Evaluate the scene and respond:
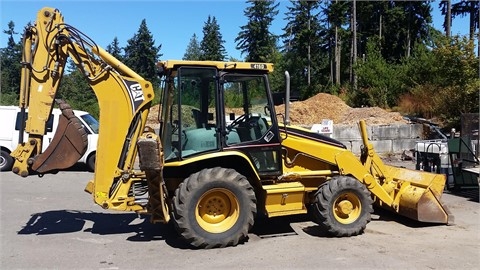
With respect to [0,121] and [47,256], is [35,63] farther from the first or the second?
[0,121]

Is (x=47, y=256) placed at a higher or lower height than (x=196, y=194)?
lower

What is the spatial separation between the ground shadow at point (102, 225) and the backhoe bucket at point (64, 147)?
4.00 feet

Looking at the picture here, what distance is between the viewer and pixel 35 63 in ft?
21.1

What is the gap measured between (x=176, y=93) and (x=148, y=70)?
5938 centimetres

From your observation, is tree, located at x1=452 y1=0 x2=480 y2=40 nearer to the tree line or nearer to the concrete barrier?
the tree line

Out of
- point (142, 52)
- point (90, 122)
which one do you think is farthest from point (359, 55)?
point (90, 122)

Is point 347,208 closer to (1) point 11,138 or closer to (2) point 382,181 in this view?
(2) point 382,181

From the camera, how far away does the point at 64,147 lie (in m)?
6.54

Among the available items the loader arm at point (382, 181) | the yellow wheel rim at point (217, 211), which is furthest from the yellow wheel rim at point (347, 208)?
the yellow wheel rim at point (217, 211)

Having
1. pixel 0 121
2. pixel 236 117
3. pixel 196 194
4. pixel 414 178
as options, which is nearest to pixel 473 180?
pixel 414 178

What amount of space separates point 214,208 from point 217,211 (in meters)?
0.06

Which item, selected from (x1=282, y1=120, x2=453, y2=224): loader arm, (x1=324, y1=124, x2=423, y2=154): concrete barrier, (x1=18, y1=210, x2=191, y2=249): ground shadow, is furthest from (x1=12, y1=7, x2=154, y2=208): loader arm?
(x1=324, y1=124, x2=423, y2=154): concrete barrier

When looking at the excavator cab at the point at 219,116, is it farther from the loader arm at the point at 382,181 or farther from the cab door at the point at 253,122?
the loader arm at the point at 382,181

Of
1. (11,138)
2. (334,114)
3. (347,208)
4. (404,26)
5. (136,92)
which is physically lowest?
(347,208)
